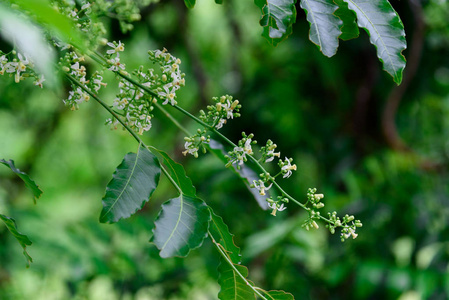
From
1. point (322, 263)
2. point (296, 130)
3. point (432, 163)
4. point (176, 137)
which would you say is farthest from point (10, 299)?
point (432, 163)

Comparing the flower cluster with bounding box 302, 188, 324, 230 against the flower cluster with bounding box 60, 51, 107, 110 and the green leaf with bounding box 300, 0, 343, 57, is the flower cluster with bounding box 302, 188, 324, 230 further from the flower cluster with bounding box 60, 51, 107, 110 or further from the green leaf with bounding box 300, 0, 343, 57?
the flower cluster with bounding box 60, 51, 107, 110

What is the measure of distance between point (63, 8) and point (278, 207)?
36 centimetres

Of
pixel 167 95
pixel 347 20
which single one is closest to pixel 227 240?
pixel 167 95

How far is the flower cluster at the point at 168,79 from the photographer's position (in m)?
0.59

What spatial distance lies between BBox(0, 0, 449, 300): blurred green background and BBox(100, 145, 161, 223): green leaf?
3.20ft

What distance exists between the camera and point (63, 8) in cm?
59

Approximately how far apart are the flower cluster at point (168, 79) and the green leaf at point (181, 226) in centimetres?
12

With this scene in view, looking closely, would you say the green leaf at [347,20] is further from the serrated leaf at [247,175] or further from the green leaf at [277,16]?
the serrated leaf at [247,175]

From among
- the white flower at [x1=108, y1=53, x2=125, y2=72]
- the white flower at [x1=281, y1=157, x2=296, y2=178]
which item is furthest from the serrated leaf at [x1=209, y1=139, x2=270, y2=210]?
the white flower at [x1=108, y1=53, x2=125, y2=72]

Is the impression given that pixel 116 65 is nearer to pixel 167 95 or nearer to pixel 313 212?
pixel 167 95

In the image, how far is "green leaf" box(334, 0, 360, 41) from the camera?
0.59 meters

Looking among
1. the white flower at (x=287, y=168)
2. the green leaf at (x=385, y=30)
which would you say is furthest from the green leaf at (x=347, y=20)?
the white flower at (x=287, y=168)

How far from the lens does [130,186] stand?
1.91ft

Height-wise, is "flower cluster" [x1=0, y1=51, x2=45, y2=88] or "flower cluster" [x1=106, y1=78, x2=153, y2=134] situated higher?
"flower cluster" [x1=0, y1=51, x2=45, y2=88]
